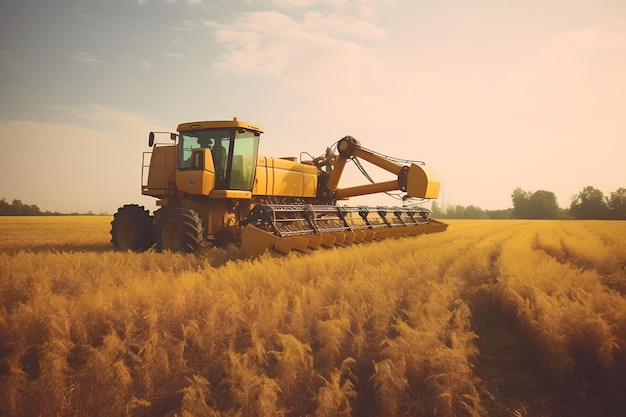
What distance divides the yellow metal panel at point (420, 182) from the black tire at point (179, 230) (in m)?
6.65

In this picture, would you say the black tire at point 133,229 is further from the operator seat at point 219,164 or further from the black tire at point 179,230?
the operator seat at point 219,164

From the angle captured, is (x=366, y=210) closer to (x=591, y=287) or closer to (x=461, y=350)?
(x=591, y=287)

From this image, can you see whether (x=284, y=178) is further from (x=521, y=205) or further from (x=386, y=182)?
(x=521, y=205)

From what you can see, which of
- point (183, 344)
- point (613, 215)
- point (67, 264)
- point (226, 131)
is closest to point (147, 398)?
point (183, 344)

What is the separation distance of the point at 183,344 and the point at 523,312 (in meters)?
3.79

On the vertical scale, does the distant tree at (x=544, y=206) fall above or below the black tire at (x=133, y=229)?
above

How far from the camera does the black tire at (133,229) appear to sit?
10.8 metres

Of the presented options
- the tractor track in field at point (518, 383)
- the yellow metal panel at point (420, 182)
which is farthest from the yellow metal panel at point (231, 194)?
the tractor track in field at point (518, 383)

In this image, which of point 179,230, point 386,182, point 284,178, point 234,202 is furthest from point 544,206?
point 179,230

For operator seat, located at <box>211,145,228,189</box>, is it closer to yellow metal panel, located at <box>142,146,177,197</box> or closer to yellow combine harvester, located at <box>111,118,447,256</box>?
yellow combine harvester, located at <box>111,118,447,256</box>

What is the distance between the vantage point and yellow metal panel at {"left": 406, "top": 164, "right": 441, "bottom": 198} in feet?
40.6

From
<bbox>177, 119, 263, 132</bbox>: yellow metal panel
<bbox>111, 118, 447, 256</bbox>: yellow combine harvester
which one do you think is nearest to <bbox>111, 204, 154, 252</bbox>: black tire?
<bbox>111, 118, 447, 256</bbox>: yellow combine harvester

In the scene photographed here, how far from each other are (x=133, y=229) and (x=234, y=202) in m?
2.93

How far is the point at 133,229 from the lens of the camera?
10898mm
